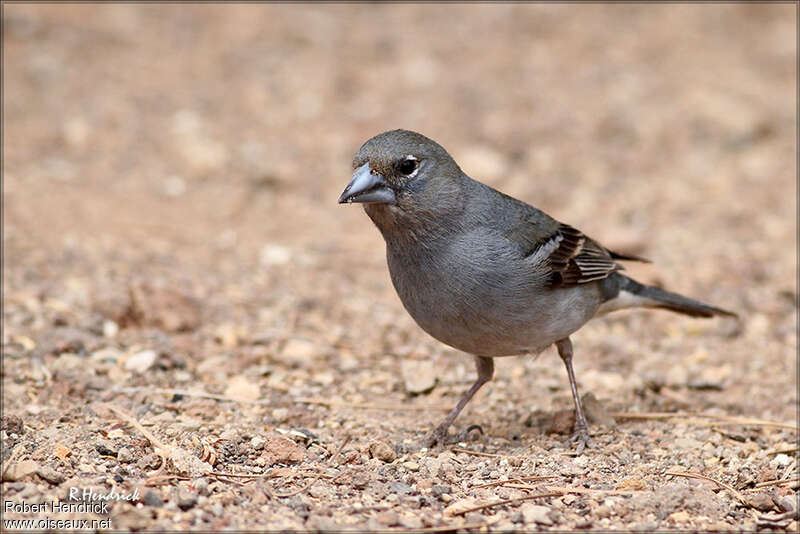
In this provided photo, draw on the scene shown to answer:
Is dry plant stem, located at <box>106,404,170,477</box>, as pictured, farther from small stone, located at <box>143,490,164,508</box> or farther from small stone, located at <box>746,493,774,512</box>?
small stone, located at <box>746,493,774,512</box>

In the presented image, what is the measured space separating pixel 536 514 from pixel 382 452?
122 centimetres

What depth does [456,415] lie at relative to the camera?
6059 millimetres

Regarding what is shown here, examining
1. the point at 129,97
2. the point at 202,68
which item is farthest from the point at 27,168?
the point at 202,68

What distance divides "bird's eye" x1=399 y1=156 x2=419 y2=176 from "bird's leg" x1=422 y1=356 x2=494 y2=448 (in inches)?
59.3

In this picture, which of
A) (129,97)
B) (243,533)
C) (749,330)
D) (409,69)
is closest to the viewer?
(243,533)

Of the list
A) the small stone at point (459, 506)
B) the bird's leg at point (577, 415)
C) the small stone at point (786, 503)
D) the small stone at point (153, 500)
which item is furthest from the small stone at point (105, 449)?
the small stone at point (786, 503)

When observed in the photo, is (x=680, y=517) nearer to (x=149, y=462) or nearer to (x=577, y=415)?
(x=577, y=415)

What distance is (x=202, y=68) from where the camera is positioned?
486 inches

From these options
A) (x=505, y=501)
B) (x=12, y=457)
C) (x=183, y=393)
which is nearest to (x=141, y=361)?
(x=183, y=393)

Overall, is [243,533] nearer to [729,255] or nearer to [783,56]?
[729,255]

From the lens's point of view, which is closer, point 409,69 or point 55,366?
point 55,366

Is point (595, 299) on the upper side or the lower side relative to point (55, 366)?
upper

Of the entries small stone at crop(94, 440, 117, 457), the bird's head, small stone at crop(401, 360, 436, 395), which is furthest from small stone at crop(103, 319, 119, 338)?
the bird's head

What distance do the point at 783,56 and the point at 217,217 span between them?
329 inches
